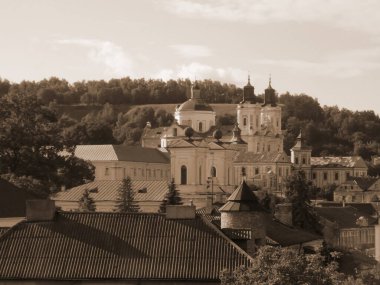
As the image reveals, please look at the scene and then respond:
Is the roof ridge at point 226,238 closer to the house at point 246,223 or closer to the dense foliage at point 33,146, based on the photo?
the house at point 246,223

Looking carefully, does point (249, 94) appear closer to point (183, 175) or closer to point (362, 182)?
point (362, 182)

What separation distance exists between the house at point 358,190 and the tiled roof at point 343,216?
163 feet

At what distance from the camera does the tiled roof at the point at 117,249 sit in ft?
108

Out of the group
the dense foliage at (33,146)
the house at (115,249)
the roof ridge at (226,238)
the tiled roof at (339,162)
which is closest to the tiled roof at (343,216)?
the dense foliage at (33,146)

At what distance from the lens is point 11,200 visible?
47.7 m

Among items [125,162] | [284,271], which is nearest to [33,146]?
[284,271]

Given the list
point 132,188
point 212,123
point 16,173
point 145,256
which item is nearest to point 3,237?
point 145,256

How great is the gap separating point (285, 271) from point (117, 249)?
6.80 metres

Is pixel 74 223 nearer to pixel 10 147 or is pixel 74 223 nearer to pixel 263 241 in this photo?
pixel 263 241

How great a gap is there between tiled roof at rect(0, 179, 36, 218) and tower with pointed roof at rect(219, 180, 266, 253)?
959 centimetres

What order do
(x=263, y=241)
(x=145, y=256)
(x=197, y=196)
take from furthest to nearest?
(x=197, y=196) < (x=263, y=241) < (x=145, y=256)

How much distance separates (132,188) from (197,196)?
19.9 meters

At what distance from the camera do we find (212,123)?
166500mm

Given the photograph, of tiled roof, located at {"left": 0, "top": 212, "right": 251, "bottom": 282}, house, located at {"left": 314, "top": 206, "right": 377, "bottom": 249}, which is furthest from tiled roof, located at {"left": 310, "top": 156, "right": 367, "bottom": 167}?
tiled roof, located at {"left": 0, "top": 212, "right": 251, "bottom": 282}
